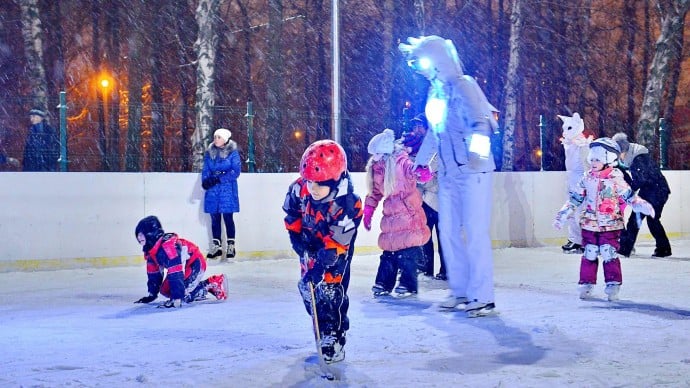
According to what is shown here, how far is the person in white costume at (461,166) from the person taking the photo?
7.11 meters

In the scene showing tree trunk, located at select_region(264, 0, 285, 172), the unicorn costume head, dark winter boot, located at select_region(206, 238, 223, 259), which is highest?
tree trunk, located at select_region(264, 0, 285, 172)

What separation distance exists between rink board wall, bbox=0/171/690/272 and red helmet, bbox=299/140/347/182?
23.8 ft

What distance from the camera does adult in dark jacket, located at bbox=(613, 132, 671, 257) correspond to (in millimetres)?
12521

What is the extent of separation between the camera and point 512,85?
2594 cm

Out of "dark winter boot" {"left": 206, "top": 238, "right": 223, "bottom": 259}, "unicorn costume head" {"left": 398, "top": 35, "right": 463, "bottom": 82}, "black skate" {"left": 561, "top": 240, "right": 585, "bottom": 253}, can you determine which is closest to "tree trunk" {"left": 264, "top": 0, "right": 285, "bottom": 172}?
"black skate" {"left": 561, "top": 240, "right": 585, "bottom": 253}

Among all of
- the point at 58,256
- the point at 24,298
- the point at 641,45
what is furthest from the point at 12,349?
the point at 641,45

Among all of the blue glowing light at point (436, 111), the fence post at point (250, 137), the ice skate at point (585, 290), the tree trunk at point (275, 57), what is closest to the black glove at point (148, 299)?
the blue glowing light at point (436, 111)

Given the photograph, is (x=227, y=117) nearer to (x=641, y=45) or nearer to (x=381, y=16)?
(x=381, y=16)

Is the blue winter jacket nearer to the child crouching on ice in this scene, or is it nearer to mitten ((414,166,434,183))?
mitten ((414,166,434,183))

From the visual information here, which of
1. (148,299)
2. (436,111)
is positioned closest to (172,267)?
(148,299)

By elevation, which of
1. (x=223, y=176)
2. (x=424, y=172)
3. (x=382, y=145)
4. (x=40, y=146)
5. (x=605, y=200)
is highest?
(x=40, y=146)

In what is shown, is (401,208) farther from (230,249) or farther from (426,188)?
(230,249)

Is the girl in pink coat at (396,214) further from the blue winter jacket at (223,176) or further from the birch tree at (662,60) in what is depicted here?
the birch tree at (662,60)

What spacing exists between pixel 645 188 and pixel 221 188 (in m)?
5.47
